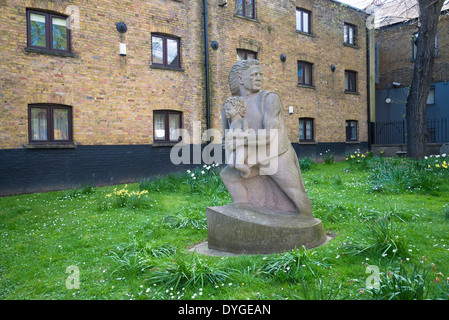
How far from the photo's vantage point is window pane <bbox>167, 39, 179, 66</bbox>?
45.1 ft

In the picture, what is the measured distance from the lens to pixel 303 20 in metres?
18.3

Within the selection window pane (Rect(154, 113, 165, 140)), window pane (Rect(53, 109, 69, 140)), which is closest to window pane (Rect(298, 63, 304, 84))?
window pane (Rect(154, 113, 165, 140))

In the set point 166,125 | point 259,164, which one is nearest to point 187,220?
point 259,164

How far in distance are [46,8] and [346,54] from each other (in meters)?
16.2

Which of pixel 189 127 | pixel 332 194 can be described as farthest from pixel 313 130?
pixel 332 194

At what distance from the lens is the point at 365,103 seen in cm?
2147

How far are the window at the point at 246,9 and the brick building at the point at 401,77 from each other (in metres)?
9.70

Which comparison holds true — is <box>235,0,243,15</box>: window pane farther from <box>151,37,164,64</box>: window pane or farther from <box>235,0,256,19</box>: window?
<box>151,37,164,64</box>: window pane

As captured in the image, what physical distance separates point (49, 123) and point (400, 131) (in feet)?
65.9

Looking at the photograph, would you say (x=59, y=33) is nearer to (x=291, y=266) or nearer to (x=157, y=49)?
(x=157, y=49)

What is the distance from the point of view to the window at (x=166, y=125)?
44.6 ft

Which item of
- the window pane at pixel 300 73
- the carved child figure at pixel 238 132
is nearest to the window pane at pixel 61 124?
the carved child figure at pixel 238 132

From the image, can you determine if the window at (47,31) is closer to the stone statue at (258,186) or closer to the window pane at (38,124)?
the window pane at (38,124)

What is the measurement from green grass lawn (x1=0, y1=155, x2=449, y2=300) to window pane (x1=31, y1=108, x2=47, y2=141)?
3162 mm
